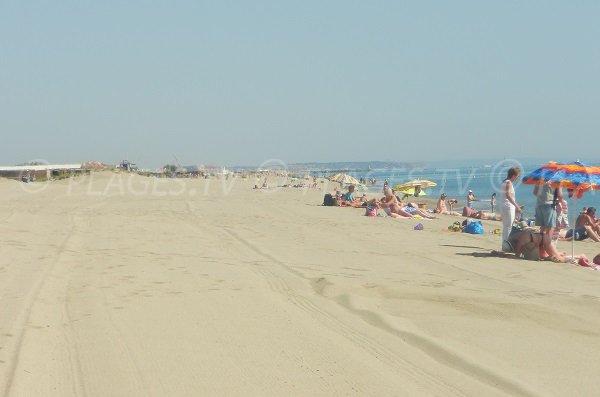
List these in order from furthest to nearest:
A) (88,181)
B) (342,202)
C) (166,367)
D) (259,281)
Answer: (88,181)
(342,202)
(259,281)
(166,367)

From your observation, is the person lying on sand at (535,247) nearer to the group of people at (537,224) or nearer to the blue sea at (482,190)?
the group of people at (537,224)

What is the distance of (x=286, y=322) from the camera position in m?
5.57

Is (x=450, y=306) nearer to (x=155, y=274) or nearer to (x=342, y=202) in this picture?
(x=155, y=274)

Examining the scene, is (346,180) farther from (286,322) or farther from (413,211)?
(286,322)

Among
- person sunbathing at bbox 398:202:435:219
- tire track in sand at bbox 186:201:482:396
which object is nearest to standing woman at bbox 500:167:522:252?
tire track in sand at bbox 186:201:482:396

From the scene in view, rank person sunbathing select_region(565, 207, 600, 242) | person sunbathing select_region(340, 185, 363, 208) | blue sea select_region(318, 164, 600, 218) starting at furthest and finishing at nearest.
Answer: blue sea select_region(318, 164, 600, 218) → person sunbathing select_region(340, 185, 363, 208) → person sunbathing select_region(565, 207, 600, 242)

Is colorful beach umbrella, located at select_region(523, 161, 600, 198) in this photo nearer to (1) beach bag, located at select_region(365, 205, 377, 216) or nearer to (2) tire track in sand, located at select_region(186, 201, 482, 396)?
(2) tire track in sand, located at select_region(186, 201, 482, 396)

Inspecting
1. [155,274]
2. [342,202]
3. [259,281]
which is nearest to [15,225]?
[155,274]

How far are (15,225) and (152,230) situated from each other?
2.58 metres

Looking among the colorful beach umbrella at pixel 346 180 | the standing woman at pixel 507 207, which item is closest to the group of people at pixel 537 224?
the standing woman at pixel 507 207

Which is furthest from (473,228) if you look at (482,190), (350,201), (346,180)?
(482,190)

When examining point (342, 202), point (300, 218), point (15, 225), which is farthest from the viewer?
point (342, 202)

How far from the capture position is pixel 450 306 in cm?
639

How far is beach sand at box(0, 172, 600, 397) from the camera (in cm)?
411
